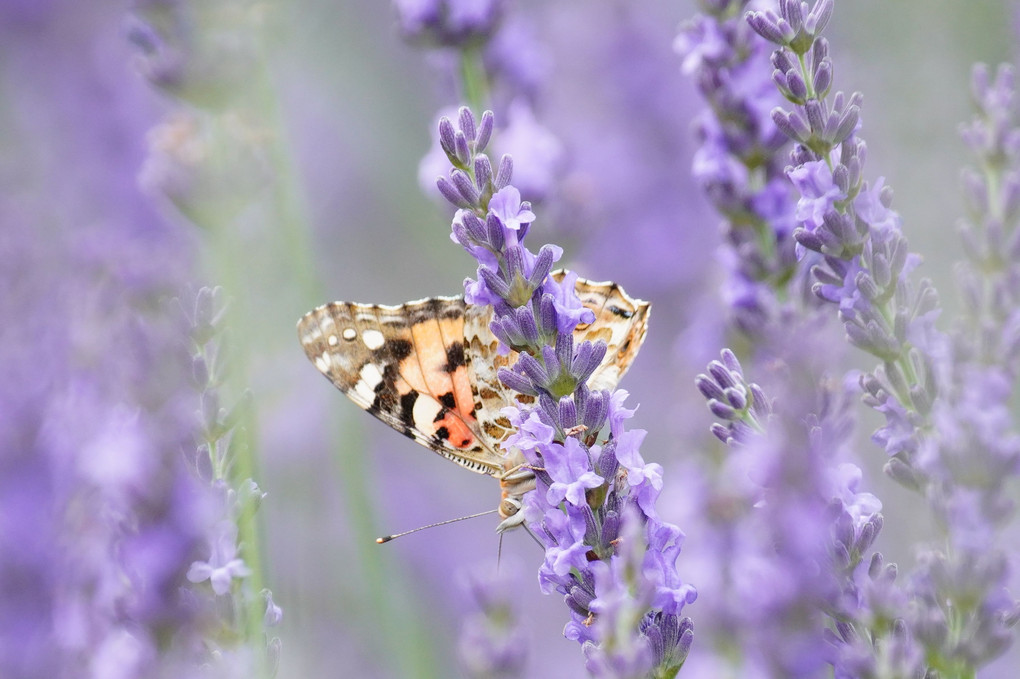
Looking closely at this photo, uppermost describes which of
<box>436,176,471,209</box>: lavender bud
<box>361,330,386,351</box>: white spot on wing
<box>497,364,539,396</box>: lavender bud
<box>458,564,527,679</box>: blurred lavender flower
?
<box>436,176,471,209</box>: lavender bud

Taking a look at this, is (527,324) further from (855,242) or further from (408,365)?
(408,365)

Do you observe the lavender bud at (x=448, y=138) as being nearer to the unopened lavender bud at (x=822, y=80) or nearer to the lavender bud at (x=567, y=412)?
the lavender bud at (x=567, y=412)

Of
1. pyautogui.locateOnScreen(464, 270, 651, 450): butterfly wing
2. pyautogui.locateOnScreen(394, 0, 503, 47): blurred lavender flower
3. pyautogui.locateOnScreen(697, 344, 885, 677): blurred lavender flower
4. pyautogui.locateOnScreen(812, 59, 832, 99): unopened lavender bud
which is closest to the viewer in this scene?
pyautogui.locateOnScreen(697, 344, 885, 677): blurred lavender flower

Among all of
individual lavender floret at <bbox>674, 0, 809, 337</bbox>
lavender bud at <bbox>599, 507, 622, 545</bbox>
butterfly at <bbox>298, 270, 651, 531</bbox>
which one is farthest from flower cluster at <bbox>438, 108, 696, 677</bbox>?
butterfly at <bbox>298, 270, 651, 531</bbox>

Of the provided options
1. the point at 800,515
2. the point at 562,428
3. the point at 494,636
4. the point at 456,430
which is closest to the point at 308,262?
the point at 456,430

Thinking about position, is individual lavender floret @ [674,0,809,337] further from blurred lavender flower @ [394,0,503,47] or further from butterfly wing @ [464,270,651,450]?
blurred lavender flower @ [394,0,503,47]

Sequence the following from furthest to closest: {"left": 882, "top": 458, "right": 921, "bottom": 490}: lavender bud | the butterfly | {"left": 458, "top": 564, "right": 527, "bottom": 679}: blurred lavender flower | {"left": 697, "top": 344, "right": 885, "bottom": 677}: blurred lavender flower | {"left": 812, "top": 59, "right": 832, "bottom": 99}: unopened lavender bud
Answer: the butterfly
{"left": 458, "top": 564, "right": 527, "bottom": 679}: blurred lavender flower
{"left": 812, "top": 59, "right": 832, "bottom": 99}: unopened lavender bud
{"left": 882, "top": 458, "right": 921, "bottom": 490}: lavender bud
{"left": 697, "top": 344, "right": 885, "bottom": 677}: blurred lavender flower
